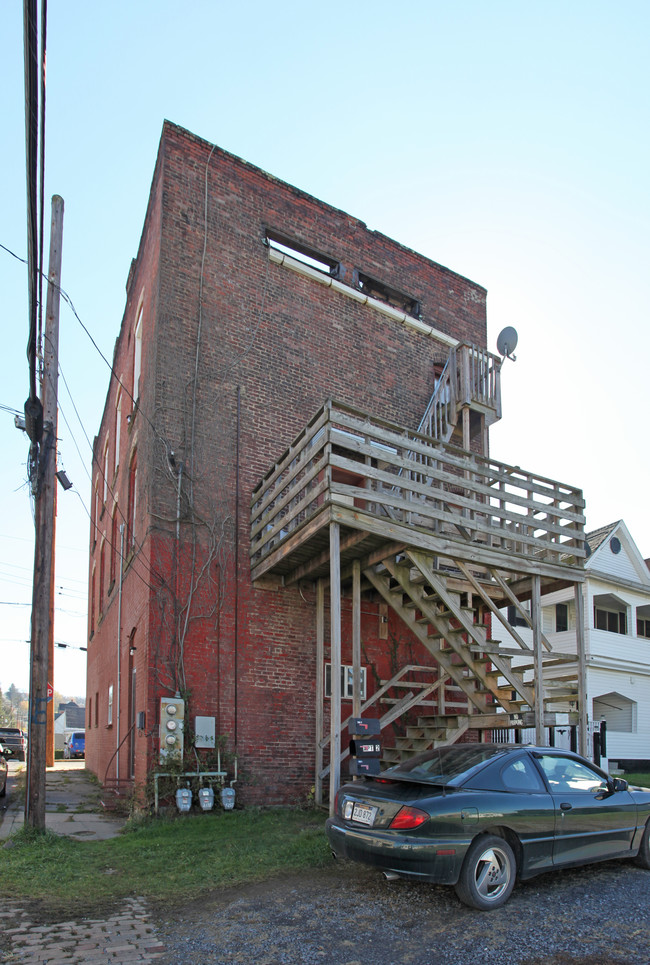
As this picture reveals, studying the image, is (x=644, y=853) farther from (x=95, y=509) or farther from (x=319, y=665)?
(x=95, y=509)

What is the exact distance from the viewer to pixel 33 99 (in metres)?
6.14

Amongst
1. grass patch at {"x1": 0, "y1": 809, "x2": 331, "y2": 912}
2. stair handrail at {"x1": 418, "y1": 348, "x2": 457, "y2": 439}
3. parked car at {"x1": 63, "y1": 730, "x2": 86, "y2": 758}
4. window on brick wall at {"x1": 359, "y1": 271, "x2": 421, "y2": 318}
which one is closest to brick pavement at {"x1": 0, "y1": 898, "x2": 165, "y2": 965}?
grass patch at {"x1": 0, "y1": 809, "x2": 331, "y2": 912}

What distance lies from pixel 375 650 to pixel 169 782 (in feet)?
13.4

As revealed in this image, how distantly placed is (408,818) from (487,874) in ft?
2.46

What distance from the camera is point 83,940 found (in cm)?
511

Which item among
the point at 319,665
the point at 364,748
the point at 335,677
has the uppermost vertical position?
the point at 335,677

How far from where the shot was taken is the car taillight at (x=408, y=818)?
218 inches

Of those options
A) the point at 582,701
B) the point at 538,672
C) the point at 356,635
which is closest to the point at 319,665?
the point at 356,635

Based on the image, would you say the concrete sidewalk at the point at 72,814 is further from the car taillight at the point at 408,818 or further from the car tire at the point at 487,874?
the car tire at the point at 487,874

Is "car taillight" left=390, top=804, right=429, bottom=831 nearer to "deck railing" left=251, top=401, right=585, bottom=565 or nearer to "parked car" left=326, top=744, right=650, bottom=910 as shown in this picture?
"parked car" left=326, top=744, right=650, bottom=910

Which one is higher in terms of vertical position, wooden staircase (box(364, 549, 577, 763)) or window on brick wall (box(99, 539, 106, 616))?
window on brick wall (box(99, 539, 106, 616))

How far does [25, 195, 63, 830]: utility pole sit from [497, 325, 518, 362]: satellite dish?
8.42 meters

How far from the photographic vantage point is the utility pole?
28.9ft

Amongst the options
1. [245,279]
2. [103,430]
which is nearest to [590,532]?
[103,430]
